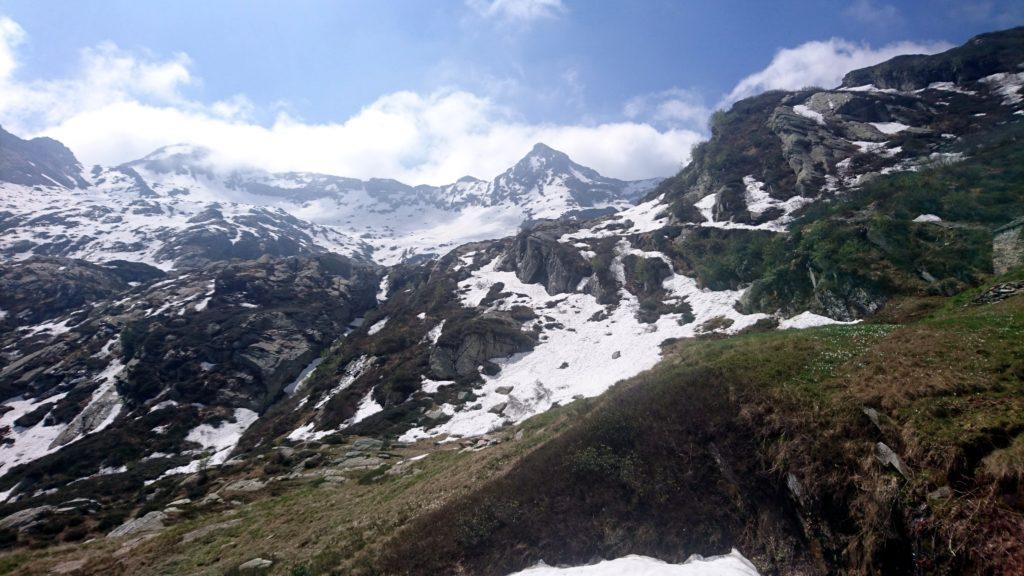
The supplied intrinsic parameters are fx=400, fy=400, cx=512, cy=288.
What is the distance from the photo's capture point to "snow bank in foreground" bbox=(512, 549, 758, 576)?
9.41m

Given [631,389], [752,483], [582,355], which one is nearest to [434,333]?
[582,355]

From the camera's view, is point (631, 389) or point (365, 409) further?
point (365, 409)

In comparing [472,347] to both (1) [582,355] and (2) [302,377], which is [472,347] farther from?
(2) [302,377]

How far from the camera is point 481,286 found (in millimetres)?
77875

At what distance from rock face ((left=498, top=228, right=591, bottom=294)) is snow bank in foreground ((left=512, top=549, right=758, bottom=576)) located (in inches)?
2279

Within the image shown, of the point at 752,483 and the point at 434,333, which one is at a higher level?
the point at 752,483

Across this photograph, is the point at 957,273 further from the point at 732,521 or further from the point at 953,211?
the point at 732,521

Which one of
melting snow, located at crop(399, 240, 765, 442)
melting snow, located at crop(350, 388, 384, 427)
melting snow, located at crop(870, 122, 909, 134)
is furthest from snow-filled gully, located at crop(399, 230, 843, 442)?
melting snow, located at crop(870, 122, 909, 134)

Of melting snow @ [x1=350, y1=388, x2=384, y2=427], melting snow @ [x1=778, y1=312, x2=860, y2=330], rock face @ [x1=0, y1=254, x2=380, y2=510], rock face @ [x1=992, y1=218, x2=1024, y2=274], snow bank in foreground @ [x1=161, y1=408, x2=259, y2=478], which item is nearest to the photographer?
rock face @ [x1=992, y1=218, x2=1024, y2=274]

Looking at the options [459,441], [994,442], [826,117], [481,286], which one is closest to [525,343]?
[459,441]

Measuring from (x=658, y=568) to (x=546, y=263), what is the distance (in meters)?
67.3

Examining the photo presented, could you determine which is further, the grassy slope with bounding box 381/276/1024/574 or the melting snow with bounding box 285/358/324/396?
the melting snow with bounding box 285/358/324/396

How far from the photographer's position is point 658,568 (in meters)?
9.71

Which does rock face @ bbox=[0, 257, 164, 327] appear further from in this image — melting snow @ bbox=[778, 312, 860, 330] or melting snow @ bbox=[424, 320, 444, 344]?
melting snow @ bbox=[778, 312, 860, 330]
